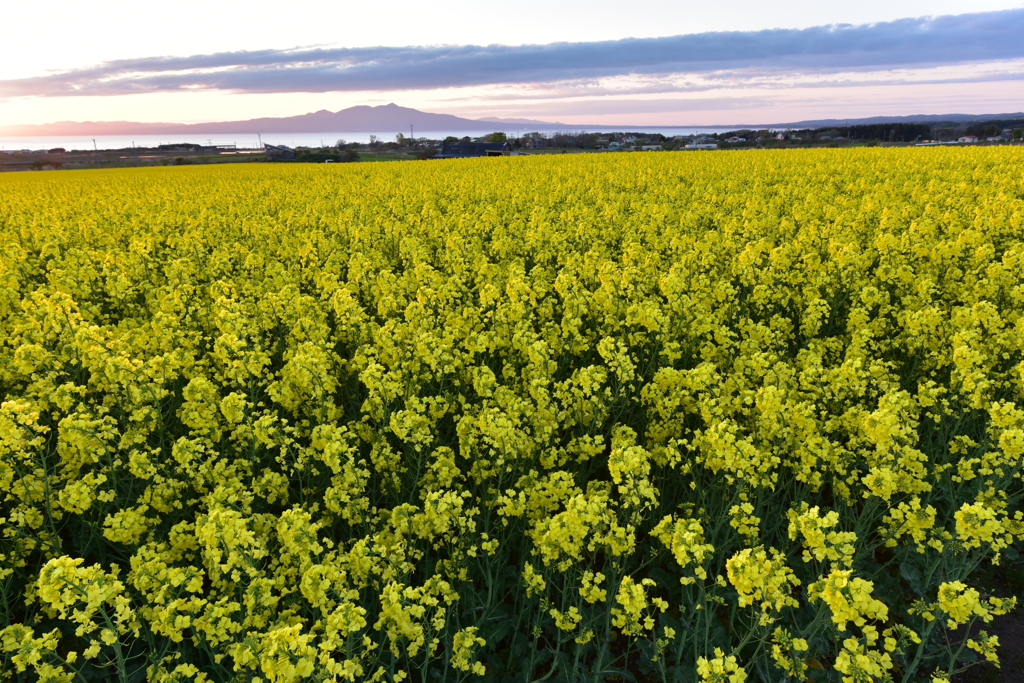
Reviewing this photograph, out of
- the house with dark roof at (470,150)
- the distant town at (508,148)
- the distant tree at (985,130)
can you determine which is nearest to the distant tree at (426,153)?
the distant town at (508,148)

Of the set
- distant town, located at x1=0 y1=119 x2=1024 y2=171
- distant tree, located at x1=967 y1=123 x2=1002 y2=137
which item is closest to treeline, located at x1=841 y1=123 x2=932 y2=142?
distant town, located at x1=0 y1=119 x2=1024 y2=171

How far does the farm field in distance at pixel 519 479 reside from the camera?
3225mm

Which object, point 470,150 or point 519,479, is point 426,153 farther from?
point 519,479

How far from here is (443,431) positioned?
6.20 metres

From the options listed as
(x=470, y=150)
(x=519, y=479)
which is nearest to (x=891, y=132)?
(x=470, y=150)

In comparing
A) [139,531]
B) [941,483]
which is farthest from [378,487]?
[941,483]

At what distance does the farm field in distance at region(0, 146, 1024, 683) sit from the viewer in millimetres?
3225

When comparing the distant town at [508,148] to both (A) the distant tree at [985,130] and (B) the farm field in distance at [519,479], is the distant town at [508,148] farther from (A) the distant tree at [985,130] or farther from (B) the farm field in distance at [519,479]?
(B) the farm field in distance at [519,479]

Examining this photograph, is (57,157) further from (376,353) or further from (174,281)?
(376,353)

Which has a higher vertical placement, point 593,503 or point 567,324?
point 567,324

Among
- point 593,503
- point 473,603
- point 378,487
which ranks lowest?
point 473,603

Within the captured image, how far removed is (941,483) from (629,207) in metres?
14.3

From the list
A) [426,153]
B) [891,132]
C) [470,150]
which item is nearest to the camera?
[470,150]

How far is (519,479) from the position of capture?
4566mm
